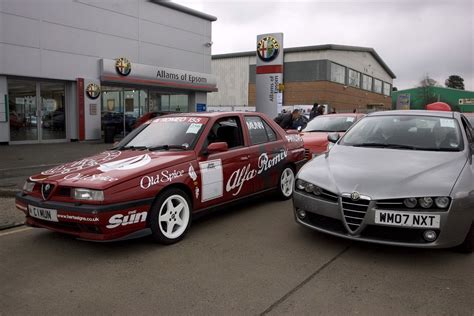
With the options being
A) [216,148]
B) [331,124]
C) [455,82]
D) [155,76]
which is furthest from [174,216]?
[455,82]

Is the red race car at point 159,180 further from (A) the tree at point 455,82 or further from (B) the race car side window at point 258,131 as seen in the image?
(A) the tree at point 455,82

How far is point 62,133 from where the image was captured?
17703mm

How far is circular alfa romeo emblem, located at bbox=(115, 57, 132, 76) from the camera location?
734 inches

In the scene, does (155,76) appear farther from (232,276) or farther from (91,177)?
(232,276)

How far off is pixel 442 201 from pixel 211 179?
2619mm

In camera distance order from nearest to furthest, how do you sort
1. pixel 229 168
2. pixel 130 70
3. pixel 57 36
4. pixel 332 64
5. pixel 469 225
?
pixel 469 225 < pixel 229 168 < pixel 57 36 < pixel 130 70 < pixel 332 64

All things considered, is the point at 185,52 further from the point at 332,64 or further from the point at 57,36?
the point at 332,64

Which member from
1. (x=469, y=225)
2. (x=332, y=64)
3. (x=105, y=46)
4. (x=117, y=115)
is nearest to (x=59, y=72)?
(x=105, y=46)

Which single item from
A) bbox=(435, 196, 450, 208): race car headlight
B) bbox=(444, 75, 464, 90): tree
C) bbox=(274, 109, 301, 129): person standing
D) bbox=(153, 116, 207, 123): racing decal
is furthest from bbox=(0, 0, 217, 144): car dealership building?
bbox=(444, 75, 464, 90): tree

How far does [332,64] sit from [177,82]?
29.3m

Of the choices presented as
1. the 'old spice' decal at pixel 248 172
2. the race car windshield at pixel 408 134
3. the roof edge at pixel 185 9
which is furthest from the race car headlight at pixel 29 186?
the roof edge at pixel 185 9

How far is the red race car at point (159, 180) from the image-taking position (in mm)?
4168

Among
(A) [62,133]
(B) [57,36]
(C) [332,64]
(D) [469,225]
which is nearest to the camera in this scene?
(D) [469,225]

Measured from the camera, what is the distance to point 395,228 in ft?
12.9
